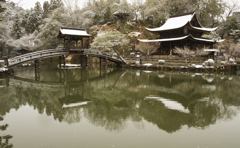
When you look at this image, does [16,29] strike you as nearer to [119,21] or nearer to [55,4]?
[55,4]

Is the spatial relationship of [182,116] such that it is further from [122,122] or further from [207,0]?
[207,0]

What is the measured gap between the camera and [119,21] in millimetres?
41094

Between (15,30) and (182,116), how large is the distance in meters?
50.4

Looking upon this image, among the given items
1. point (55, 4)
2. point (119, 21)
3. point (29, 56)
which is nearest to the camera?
point (29, 56)

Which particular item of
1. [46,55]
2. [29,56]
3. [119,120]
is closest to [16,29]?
[29,56]

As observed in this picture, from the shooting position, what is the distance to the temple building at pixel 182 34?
93.9ft

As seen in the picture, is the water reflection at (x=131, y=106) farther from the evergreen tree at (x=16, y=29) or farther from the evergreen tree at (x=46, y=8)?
the evergreen tree at (x=46, y=8)

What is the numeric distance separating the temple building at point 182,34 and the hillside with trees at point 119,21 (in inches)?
241

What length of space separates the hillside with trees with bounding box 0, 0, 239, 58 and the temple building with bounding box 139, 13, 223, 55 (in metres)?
6.12

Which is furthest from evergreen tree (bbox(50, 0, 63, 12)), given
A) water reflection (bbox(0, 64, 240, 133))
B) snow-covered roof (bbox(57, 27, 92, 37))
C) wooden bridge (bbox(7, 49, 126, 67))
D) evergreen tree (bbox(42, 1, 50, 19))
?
water reflection (bbox(0, 64, 240, 133))

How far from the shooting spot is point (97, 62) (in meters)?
38.8

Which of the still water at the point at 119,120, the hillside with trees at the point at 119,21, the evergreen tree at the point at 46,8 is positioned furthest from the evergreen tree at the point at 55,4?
the still water at the point at 119,120

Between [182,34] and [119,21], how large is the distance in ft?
56.1

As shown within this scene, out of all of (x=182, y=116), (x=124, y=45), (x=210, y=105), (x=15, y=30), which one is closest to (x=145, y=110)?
(x=182, y=116)
